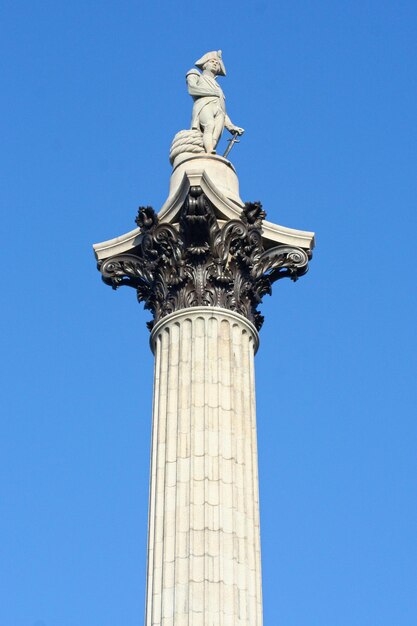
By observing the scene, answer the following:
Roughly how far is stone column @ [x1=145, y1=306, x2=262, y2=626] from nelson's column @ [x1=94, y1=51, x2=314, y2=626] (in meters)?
0.02

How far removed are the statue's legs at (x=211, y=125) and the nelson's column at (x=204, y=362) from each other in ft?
0.08

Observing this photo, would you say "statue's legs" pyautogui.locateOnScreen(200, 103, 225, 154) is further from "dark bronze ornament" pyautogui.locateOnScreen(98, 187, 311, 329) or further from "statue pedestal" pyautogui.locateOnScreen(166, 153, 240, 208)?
"dark bronze ornament" pyautogui.locateOnScreen(98, 187, 311, 329)

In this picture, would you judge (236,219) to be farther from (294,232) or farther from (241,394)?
(241,394)

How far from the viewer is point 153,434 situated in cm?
2852

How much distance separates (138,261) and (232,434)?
5573mm

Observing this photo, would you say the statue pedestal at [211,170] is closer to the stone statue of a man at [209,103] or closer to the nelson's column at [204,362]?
the nelson's column at [204,362]

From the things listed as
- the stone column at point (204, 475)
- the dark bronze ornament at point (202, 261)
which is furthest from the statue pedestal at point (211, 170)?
the stone column at point (204, 475)

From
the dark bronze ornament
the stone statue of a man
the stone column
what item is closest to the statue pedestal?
the stone statue of a man

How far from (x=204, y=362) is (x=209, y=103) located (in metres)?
8.41

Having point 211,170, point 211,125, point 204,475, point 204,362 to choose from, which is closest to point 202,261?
point 204,362

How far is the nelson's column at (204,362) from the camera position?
85.5 feet

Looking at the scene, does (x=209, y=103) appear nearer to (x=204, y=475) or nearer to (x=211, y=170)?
(x=211, y=170)

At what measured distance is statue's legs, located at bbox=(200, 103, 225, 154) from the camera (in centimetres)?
3375

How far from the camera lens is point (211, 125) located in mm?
34031
